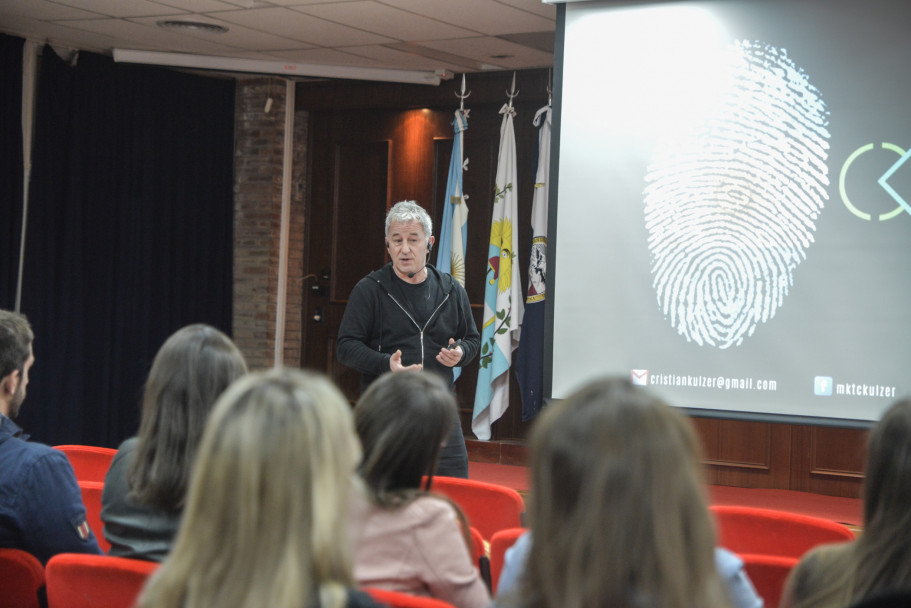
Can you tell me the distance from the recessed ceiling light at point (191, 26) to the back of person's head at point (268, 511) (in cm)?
543

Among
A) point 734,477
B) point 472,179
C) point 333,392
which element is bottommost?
point 734,477

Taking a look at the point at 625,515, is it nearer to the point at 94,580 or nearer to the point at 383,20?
the point at 94,580

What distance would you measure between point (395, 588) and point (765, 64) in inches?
120

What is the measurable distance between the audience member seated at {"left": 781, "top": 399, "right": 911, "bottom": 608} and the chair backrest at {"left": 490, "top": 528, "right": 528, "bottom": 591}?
0.73 metres

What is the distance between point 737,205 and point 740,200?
2cm

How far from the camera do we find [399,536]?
177 cm

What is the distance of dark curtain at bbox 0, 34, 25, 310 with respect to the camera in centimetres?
636

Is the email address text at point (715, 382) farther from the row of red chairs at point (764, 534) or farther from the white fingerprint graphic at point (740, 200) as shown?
the row of red chairs at point (764, 534)

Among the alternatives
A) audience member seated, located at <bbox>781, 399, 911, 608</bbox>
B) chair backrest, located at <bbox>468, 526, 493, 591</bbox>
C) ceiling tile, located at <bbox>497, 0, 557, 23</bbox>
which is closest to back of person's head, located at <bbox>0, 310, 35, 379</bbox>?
chair backrest, located at <bbox>468, 526, 493, 591</bbox>

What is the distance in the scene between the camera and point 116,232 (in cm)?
709

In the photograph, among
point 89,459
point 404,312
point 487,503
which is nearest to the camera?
point 487,503

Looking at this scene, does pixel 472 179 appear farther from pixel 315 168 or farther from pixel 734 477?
pixel 734 477

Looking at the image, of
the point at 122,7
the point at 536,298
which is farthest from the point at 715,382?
the point at 122,7

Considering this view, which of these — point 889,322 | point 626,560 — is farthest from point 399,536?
point 889,322
